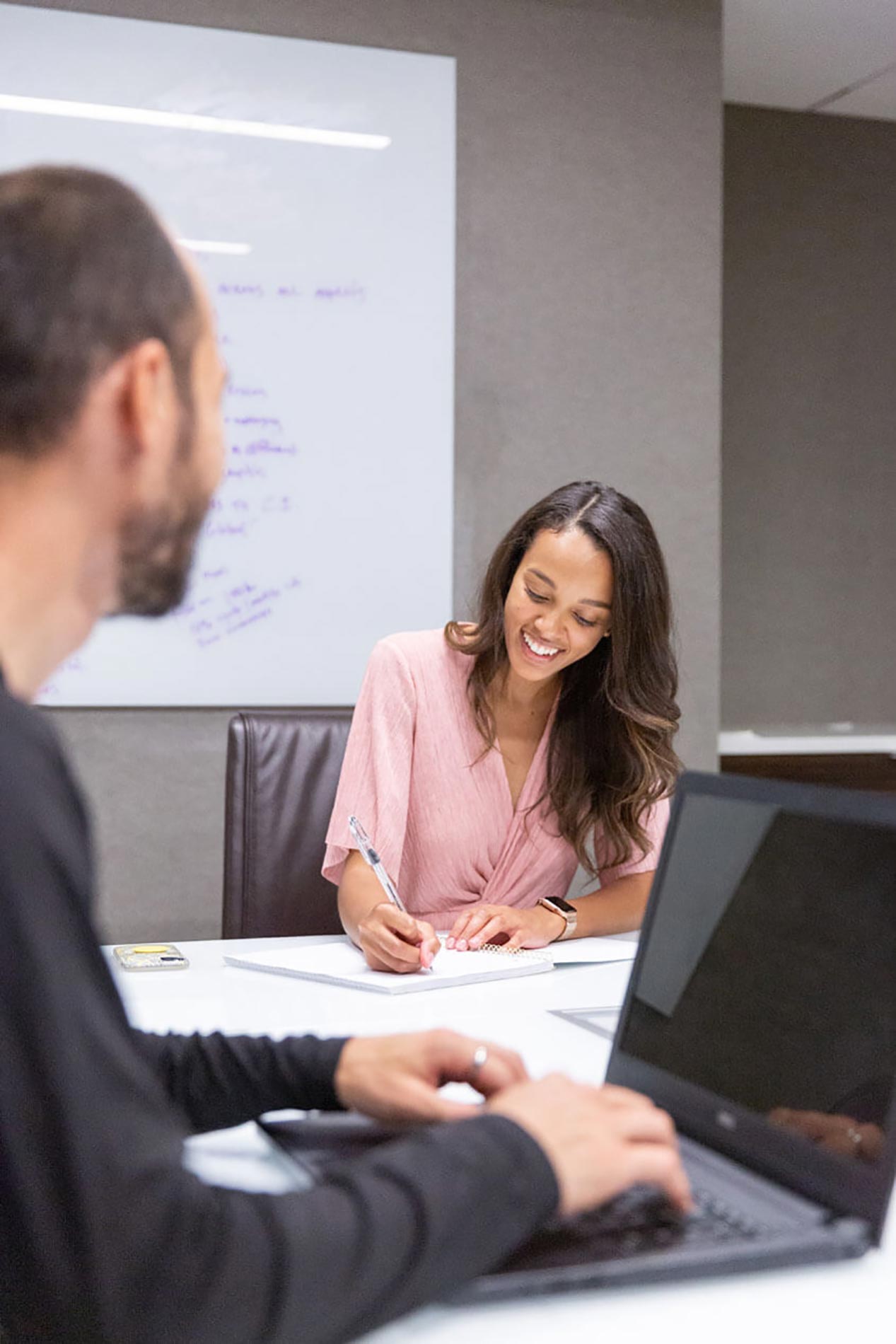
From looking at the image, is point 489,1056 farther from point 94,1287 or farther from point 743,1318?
point 94,1287

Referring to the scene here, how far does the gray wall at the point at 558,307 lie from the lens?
2.94m

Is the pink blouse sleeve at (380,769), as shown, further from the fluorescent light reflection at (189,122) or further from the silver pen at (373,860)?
the fluorescent light reflection at (189,122)

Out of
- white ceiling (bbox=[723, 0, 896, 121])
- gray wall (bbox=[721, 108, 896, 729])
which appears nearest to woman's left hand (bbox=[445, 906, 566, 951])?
gray wall (bbox=[721, 108, 896, 729])

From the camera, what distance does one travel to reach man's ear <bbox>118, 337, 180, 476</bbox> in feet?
2.17

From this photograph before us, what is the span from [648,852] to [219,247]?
1.69 m

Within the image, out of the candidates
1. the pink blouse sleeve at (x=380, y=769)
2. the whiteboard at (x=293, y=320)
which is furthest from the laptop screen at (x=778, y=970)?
the whiteboard at (x=293, y=320)

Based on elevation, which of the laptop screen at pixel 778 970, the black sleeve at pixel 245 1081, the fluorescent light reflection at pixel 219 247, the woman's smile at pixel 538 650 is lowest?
the black sleeve at pixel 245 1081

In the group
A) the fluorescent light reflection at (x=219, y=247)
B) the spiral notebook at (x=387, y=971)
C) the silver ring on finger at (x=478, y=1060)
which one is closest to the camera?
the silver ring on finger at (x=478, y=1060)

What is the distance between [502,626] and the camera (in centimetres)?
212

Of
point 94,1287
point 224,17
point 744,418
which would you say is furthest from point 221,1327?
point 744,418

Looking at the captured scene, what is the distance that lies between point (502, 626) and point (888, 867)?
136cm

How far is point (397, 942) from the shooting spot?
151 centimetres

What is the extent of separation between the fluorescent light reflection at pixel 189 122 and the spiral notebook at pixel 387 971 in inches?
76.8

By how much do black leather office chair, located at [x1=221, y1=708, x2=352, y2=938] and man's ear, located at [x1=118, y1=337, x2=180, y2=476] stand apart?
1.39 m
